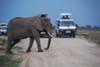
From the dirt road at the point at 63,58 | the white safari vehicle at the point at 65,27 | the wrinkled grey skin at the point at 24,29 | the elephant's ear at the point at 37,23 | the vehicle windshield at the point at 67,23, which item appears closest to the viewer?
the dirt road at the point at 63,58

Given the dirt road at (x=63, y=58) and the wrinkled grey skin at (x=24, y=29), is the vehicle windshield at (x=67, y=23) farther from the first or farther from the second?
the dirt road at (x=63, y=58)

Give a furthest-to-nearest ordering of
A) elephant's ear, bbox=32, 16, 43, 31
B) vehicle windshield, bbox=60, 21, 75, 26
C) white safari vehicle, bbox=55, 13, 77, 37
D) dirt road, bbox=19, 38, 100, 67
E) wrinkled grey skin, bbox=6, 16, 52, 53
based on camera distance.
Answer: vehicle windshield, bbox=60, 21, 75, 26
white safari vehicle, bbox=55, 13, 77, 37
elephant's ear, bbox=32, 16, 43, 31
wrinkled grey skin, bbox=6, 16, 52, 53
dirt road, bbox=19, 38, 100, 67

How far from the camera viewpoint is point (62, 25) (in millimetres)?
42844

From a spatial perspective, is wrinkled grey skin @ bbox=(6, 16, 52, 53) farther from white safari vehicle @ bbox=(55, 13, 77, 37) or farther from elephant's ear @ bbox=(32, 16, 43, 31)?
white safari vehicle @ bbox=(55, 13, 77, 37)

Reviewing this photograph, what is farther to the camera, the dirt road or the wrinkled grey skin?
the wrinkled grey skin

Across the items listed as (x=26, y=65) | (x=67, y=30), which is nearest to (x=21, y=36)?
(x=26, y=65)

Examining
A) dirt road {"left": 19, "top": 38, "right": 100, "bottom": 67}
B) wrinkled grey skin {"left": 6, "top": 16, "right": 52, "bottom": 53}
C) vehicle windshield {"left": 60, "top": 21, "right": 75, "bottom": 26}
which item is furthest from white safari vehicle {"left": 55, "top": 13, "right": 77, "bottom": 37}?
dirt road {"left": 19, "top": 38, "right": 100, "bottom": 67}

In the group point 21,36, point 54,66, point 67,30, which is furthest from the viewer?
point 67,30

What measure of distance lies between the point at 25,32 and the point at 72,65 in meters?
7.75

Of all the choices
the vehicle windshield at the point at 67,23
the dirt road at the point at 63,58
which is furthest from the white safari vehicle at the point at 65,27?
the dirt road at the point at 63,58

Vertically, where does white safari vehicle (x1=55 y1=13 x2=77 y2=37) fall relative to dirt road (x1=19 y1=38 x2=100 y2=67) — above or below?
below

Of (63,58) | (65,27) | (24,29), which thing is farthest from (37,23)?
(65,27)

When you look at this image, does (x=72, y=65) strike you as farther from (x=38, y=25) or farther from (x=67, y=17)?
(x=67, y=17)

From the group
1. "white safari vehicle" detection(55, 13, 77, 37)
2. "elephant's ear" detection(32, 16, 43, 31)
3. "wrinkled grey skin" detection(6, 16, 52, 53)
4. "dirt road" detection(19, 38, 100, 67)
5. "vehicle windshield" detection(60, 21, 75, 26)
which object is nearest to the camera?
"dirt road" detection(19, 38, 100, 67)
